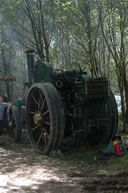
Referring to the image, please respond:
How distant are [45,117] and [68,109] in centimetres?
55

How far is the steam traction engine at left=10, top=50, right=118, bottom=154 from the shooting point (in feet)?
16.0

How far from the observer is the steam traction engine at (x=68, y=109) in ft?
16.0

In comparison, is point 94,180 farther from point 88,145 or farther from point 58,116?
point 88,145

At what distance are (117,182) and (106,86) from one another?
86.7 inches

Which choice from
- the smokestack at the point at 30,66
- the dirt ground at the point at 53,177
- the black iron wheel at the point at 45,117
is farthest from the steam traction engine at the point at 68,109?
the dirt ground at the point at 53,177

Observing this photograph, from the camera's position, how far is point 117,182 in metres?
3.38

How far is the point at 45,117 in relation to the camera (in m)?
5.44

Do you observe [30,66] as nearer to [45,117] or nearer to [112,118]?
[45,117]

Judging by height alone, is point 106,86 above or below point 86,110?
above

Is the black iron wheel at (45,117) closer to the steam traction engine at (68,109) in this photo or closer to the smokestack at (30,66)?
Answer: the steam traction engine at (68,109)

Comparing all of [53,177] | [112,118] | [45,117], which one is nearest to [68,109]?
[45,117]

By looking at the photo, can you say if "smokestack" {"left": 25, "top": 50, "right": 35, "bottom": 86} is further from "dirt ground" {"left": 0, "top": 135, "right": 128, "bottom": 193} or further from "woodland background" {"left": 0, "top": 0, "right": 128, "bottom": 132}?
"dirt ground" {"left": 0, "top": 135, "right": 128, "bottom": 193}

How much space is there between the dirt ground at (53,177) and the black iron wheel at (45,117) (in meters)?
0.37

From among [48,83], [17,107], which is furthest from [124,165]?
[17,107]
